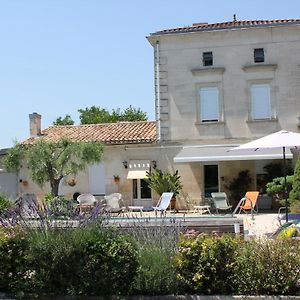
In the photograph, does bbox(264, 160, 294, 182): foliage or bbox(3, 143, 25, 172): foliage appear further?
bbox(264, 160, 294, 182): foliage

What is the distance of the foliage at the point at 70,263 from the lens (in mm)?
8023

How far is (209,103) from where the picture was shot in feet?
99.5

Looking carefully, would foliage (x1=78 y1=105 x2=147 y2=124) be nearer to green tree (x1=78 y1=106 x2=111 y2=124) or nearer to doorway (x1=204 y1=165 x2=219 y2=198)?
green tree (x1=78 y1=106 x2=111 y2=124)

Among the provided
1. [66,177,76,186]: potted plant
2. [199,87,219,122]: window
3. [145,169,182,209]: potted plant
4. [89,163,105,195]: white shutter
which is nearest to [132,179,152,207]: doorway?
[145,169,182,209]: potted plant

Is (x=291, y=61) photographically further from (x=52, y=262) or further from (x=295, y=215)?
(x=52, y=262)

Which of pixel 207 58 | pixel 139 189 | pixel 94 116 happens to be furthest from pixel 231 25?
pixel 94 116

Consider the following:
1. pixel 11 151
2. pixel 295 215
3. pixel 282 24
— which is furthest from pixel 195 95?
pixel 295 215

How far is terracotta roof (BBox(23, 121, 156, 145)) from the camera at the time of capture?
31.9 m

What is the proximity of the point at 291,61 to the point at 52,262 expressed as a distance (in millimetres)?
24159

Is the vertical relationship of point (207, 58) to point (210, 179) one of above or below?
above

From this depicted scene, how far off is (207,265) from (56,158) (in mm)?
19566

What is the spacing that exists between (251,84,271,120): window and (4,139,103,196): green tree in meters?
8.99

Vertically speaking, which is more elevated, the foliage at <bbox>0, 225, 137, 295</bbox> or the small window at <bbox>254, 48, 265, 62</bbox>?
the small window at <bbox>254, 48, 265, 62</bbox>

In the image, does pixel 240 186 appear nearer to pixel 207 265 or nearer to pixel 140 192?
pixel 140 192
